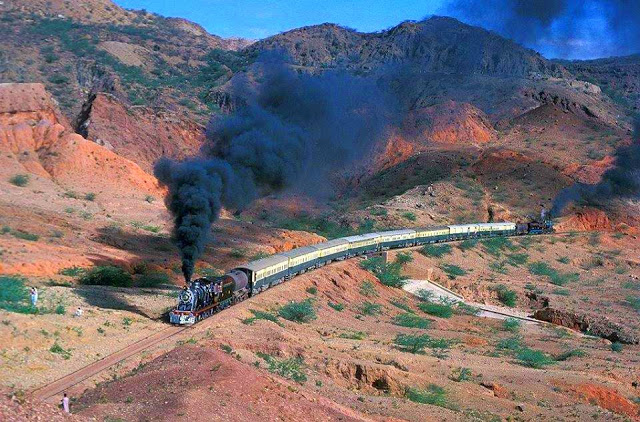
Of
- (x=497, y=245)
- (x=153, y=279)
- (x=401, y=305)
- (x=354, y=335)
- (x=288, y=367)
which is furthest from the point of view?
(x=497, y=245)

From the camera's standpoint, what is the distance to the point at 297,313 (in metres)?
38.6

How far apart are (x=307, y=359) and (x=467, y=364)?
8.64 m

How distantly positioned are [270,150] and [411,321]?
17276mm

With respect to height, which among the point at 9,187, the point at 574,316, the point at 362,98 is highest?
the point at 362,98

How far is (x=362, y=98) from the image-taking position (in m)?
103

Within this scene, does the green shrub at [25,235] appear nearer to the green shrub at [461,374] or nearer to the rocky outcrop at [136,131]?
the green shrub at [461,374]

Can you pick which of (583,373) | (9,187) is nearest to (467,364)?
(583,373)

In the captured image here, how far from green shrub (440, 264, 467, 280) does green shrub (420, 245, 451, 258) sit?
1.70 metres

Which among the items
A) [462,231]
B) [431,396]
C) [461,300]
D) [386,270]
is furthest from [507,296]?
[431,396]

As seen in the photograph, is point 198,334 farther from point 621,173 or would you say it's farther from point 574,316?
point 621,173

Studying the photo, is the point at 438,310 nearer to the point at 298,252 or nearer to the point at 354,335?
the point at 298,252

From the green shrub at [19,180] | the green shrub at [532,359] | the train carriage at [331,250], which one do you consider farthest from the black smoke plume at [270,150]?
the green shrub at [532,359]

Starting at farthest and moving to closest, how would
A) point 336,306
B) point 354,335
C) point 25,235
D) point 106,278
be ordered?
point 25,235 → point 336,306 → point 106,278 → point 354,335

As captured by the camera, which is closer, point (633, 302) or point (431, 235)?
point (633, 302)
